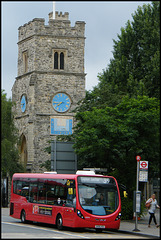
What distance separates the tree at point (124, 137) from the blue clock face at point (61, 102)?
76.0ft

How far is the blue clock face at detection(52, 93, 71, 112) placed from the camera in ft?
183

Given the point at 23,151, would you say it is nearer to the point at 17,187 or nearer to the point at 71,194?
the point at 17,187

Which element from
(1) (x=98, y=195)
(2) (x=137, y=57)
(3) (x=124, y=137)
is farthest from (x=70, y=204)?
(2) (x=137, y=57)

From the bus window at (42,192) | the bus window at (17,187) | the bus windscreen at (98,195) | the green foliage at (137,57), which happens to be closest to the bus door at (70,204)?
the bus windscreen at (98,195)

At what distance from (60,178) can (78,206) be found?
2.42 m

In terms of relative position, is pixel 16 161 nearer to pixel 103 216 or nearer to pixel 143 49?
pixel 143 49

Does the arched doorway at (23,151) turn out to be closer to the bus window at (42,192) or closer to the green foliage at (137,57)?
the green foliage at (137,57)

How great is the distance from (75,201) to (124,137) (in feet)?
21.3

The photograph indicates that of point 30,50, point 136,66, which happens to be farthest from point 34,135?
point 136,66

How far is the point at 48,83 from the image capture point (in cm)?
5603

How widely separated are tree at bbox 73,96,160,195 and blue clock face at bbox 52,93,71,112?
23.2 metres

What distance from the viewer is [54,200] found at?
26.8 meters

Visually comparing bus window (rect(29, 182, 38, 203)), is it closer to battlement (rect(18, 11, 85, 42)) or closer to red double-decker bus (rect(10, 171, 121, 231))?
red double-decker bus (rect(10, 171, 121, 231))

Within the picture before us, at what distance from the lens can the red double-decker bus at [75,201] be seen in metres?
24.7
